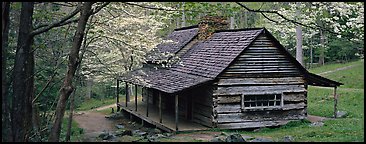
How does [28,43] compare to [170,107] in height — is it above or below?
above

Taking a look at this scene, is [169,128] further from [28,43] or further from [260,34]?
[28,43]

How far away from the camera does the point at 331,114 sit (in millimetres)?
21547

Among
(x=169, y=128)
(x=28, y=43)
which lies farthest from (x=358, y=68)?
(x=28, y=43)

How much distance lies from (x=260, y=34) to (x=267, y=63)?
1.33 m

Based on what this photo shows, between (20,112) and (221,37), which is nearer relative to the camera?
(20,112)

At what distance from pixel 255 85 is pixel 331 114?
5.36 meters


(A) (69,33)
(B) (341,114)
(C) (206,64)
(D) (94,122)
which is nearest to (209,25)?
(C) (206,64)

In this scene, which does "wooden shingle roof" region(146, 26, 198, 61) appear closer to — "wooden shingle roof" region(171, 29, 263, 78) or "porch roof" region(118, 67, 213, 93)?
"porch roof" region(118, 67, 213, 93)

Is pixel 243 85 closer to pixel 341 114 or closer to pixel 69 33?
pixel 341 114

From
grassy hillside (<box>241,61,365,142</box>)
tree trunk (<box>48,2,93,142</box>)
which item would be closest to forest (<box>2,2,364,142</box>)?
tree trunk (<box>48,2,93,142</box>)

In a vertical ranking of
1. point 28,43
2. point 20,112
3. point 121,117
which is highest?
point 28,43

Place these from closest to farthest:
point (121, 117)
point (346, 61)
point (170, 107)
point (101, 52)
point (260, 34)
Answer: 1. point (260, 34)
2. point (170, 107)
3. point (121, 117)
4. point (101, 52)
5. point (346, 61)

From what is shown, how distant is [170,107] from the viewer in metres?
24.3

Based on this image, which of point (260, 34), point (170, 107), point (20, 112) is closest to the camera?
point (20, 112)
